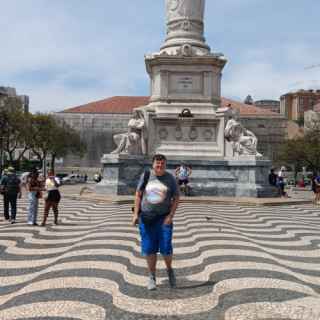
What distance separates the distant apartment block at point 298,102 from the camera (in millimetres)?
134500

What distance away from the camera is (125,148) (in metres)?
19.0

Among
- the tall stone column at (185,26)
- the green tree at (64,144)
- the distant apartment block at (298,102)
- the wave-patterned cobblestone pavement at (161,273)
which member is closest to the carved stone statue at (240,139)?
the tall stone column at (185,26)

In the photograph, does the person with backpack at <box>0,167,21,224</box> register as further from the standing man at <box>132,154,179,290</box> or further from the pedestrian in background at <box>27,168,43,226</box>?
the standing man at <box>132,154,179,290</box>

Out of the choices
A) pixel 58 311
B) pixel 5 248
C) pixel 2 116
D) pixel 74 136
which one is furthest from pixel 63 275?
pixel 74 136

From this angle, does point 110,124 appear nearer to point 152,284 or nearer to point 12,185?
point 12,185

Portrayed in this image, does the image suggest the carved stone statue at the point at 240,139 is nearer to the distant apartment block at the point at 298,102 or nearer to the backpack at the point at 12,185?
the backpack at the point at 12,185

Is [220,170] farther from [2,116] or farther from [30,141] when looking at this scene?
[30,141]

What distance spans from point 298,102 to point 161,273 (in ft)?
454

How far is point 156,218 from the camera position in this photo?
17.6 feet

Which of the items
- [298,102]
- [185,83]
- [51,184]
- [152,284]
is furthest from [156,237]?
[298,102]

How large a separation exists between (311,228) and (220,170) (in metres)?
8.17

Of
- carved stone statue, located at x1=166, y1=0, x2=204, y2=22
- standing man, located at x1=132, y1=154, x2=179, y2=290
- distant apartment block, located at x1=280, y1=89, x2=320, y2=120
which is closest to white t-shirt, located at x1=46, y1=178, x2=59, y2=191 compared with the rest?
standing man, located at x1=132, y1=154, x2=179, y2=290

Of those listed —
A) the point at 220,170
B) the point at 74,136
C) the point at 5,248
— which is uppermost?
the point at 74,136

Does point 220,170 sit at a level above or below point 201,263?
above
